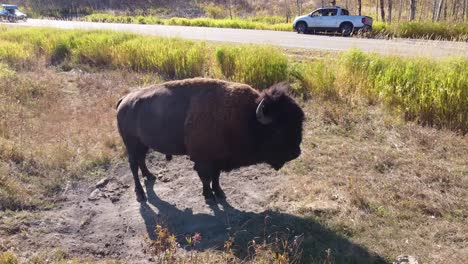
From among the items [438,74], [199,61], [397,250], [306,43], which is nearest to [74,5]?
[306,43]

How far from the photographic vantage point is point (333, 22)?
24.3 metres

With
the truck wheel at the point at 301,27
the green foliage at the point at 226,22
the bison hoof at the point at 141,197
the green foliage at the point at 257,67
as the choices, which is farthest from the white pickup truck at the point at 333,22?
the bison hoof at the point at 141,197

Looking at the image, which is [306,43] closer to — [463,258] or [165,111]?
[165,111]

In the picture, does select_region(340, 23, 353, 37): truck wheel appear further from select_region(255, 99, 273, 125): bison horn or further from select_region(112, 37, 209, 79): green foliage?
select_region(255, 99, 273, 125): bison horn

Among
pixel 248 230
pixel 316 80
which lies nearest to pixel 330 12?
pixel 316 80

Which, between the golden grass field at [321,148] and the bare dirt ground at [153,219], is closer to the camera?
the golden grass field at [321,148]

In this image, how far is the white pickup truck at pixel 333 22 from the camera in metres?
23.6

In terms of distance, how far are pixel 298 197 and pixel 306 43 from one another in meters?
13.4

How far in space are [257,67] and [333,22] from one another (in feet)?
48.2

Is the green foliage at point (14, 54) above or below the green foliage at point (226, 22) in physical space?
below

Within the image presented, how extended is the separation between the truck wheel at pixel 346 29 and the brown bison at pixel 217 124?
62.4 feet

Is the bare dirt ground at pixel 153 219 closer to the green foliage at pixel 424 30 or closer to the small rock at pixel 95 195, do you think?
the small rock at pixel 95 195

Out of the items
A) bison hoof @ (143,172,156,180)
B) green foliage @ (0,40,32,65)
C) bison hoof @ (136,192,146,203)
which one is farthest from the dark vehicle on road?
bison hoof @ (136,192,146,203)

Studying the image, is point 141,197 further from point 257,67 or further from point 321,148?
point 257,67
